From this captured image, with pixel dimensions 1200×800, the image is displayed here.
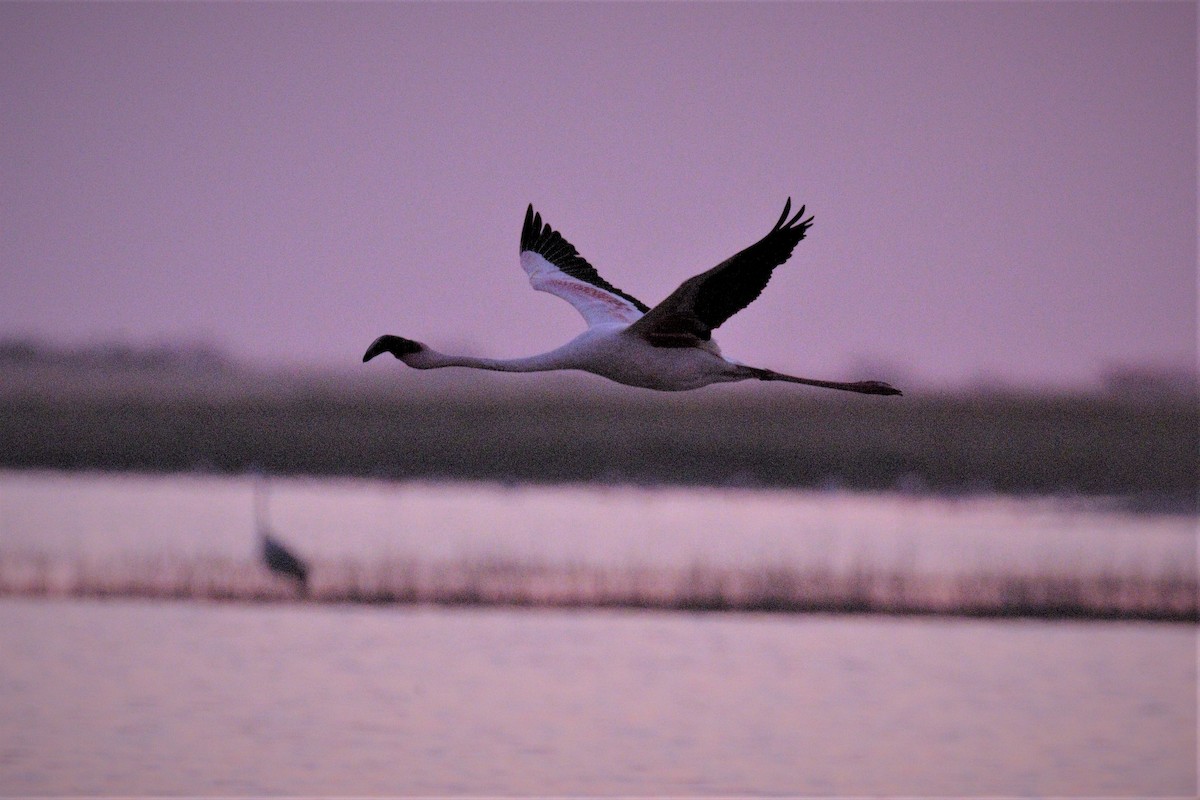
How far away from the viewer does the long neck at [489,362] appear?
10.7 metres

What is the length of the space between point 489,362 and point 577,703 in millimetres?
15576

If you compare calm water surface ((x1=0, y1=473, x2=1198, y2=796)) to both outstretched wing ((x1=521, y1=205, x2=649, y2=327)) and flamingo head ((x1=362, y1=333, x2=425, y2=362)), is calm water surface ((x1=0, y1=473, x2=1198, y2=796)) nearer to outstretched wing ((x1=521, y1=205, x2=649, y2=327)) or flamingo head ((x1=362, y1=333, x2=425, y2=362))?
outstretched wing ((x1=521, y1=205, x2=649, y2=327))

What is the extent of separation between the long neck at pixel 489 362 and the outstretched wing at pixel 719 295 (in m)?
0.48

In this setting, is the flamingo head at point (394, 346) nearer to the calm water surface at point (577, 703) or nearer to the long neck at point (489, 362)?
the long neck at point (489, 362)

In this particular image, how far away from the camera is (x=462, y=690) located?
85.6 ft

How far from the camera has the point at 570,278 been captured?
42.4 ft

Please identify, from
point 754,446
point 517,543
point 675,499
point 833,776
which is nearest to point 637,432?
point 754,446

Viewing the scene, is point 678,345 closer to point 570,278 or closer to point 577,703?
point 570,278

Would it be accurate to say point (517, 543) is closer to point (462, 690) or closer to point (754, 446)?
point (462, 690)

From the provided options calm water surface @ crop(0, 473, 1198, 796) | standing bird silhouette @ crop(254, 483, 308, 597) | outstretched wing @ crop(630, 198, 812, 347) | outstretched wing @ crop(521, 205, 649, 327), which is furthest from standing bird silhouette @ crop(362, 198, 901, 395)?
standing bird silhouette @ crop(254, 483, 308, 597)

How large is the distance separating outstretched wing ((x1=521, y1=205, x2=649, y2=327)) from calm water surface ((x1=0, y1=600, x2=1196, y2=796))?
9.13 metres

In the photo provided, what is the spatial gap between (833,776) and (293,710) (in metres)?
6.98

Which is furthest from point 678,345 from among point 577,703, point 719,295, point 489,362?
point 577,703

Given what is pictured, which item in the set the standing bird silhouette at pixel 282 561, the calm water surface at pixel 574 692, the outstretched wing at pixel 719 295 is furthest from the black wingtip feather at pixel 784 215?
the standing bird silhouette at pixel 282 561
